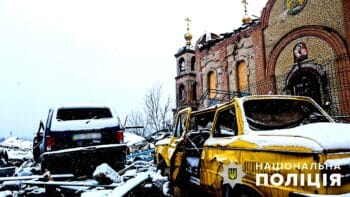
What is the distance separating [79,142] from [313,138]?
19.0ft

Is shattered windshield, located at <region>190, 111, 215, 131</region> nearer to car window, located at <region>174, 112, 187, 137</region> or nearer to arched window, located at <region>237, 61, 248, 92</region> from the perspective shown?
car window, located at <region>174, 112, 187, 137</region>

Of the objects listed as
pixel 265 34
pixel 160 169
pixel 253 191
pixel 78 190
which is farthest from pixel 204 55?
pixel 253 191

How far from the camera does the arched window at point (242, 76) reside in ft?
70.8

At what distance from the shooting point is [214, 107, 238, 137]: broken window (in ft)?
14.5

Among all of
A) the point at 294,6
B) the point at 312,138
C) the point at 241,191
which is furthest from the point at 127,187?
the point at 294,6

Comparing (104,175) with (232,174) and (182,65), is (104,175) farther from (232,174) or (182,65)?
(182,65)

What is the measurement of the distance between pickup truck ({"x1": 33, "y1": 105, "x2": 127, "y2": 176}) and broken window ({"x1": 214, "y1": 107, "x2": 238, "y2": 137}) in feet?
11.7

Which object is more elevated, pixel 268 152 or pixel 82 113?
pixel 82 113

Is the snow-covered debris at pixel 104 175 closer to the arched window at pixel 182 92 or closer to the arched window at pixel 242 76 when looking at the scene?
the arched window at pixel 242 76

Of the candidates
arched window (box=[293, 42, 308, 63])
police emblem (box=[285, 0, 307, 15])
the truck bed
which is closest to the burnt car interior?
the truck bed

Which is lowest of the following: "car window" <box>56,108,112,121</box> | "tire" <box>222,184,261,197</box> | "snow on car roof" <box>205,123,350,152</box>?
"tire" <box>222,184,261,197</box>

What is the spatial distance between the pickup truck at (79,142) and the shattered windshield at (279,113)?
13.9 ft

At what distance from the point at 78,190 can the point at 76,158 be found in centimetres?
100

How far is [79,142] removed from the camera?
7363 millimetres
